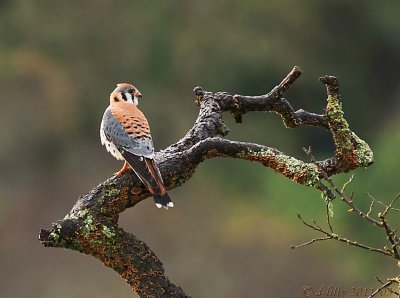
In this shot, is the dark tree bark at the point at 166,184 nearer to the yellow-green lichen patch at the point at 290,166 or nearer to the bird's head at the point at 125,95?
the yellow-green lichen patch at the point at 290,166

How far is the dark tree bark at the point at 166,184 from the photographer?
11.1 ft

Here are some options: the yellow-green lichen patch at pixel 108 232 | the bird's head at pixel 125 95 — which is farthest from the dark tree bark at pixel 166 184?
the bird's head at pixel 125 95

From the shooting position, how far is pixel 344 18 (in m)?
16.9

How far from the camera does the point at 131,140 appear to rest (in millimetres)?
3793

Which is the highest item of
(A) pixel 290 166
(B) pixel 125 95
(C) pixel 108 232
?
(B) pixel 125 95

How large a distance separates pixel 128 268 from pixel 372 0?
1461 centimetres

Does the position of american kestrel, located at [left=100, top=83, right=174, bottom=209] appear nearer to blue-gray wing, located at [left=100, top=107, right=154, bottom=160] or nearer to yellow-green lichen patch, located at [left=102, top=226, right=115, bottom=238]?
blue-gray wing, located at [left=100, top=107, right=154, bottom=160]

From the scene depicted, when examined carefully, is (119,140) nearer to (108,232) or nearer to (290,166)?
(108,232)

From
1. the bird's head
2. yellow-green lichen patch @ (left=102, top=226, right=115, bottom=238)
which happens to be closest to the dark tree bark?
yellow-green lichen patch @ (left=102, top=226, right=115, bottom=238)

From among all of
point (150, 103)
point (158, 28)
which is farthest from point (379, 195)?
point (158, 28)

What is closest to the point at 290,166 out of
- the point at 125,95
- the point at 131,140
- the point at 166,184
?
the point at 166,184

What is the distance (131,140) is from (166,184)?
0.99 feet

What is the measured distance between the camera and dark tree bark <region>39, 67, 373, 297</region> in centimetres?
339

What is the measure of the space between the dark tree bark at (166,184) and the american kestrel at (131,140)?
0.07 m
